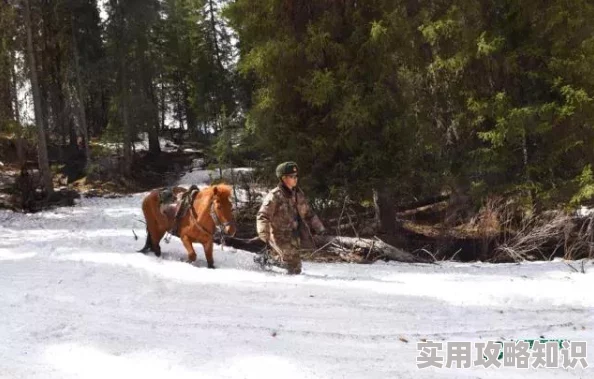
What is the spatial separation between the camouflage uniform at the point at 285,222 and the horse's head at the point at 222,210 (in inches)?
16.0

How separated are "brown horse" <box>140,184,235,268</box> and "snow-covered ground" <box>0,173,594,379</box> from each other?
42cm

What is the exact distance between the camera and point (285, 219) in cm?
699

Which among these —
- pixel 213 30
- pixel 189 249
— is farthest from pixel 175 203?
pixel 213 30

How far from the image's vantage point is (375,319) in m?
4.69

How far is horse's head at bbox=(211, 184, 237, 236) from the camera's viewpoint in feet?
22.7

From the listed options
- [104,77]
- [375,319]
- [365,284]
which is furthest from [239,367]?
[104,77]

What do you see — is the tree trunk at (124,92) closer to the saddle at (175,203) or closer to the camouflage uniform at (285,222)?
the saddle at (175,203)

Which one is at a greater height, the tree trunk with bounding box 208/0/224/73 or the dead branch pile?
the tree trunk with bounding box 208/0/224/73

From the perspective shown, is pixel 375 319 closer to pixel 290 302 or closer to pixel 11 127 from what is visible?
pixel 290 302

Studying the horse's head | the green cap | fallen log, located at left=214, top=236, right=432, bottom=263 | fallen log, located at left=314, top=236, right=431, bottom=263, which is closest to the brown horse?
the horse's head

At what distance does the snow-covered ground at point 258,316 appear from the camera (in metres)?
3.59

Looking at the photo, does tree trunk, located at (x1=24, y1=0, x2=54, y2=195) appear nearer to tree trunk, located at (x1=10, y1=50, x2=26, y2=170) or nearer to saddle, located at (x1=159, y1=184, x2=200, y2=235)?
tree trunk, located at (x1=10, y1=50, x2=26, y2=170)

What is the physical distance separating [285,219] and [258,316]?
2.40m

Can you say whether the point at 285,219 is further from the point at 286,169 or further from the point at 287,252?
the point at 286,169
